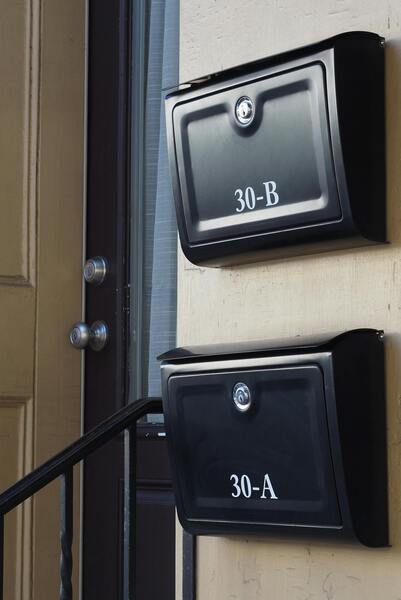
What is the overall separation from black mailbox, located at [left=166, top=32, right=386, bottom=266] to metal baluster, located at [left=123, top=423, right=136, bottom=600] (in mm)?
350

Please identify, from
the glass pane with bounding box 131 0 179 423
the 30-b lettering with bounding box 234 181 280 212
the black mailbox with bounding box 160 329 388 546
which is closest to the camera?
the black mailbox with bounding box 160 329 388 546

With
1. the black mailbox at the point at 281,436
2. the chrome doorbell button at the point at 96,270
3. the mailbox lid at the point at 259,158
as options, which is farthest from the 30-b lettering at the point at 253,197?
the chrome doorbell button at the point at 96,270

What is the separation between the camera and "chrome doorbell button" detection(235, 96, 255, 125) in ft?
5.39

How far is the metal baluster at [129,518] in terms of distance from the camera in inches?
74.5

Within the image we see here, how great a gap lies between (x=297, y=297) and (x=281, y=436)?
0.65ft

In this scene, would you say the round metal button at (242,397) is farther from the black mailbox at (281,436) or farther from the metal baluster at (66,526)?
the metal baluster at (66,526)

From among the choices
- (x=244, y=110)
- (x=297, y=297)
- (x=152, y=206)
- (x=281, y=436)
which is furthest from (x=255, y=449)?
(x=152, y=206)

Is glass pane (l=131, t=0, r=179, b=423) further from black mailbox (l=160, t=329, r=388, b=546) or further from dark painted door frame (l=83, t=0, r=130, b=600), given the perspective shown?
black mailbox (l=160, t=329, r=388, b=546)

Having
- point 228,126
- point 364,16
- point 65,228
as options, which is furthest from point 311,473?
point 65,228

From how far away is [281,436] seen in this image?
160 centimetres

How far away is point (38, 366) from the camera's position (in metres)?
2.77

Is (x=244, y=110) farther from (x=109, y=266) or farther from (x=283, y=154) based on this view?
(x=109, y=266)

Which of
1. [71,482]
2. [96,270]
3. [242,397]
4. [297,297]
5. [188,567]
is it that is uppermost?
[96,270]

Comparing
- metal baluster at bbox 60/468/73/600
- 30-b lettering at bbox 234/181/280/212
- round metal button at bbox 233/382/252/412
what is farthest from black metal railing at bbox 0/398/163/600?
30-b lettering at bbox 234/181/280/212
